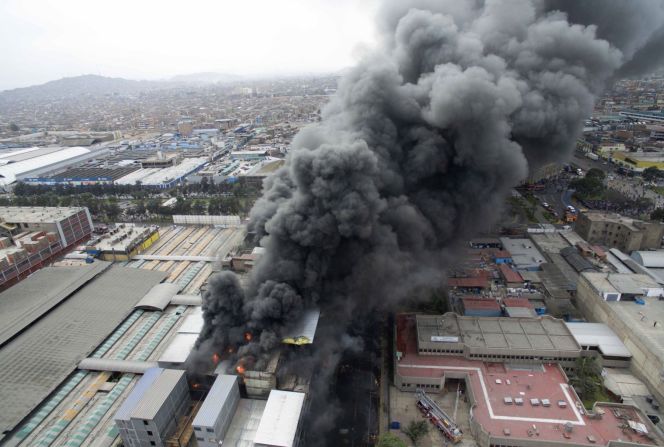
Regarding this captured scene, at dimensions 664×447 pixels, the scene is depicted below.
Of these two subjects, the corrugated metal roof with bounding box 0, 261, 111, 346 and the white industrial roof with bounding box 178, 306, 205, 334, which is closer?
the white industrial roof with bounding box 178, 306, 205, 334

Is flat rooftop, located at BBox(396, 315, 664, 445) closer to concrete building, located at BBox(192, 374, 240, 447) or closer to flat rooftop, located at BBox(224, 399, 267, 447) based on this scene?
flat rooftop, located at BBox(224, 399, 267, 447)

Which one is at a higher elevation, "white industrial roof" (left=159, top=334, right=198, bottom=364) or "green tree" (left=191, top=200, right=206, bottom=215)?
"white industrial roof" (left=159, top=334, right=198, bottom=364)

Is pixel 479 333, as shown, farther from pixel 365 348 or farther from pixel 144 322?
pixel 144 322

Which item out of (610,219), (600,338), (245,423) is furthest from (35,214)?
(610,219)

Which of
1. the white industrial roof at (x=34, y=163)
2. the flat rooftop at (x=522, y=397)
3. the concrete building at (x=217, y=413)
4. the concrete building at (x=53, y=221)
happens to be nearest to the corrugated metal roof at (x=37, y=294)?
the concrete building at (x=53, y=221)

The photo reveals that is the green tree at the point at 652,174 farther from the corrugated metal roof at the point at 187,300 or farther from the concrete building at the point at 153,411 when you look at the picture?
the concrete building at the point at 153,411

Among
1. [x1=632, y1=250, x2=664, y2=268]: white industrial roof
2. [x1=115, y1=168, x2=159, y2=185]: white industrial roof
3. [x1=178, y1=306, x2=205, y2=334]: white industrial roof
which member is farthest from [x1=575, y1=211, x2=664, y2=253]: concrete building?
[x1=115, y1=168, x2=159, y2=185]: white industrial roof

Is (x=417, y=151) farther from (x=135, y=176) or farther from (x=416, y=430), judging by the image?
(x=135, y=176)
